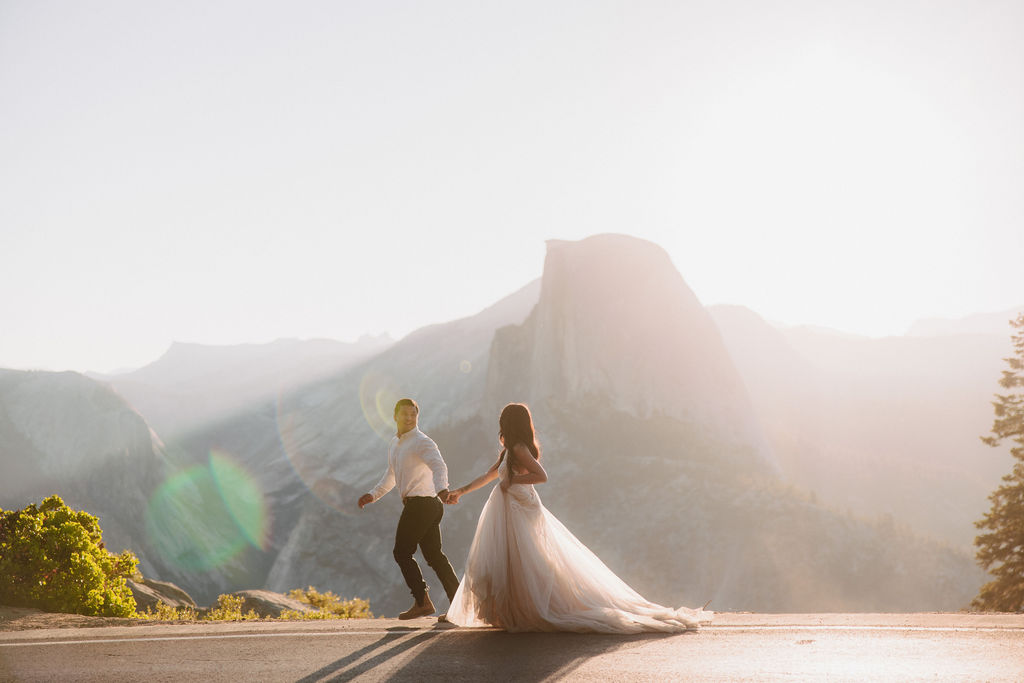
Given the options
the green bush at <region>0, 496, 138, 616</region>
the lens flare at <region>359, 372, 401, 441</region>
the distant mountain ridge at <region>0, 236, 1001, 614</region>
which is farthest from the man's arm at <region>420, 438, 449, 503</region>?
the lens flare at <region>359, 372, 401, 441</region>

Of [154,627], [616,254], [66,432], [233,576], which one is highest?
[616,254]

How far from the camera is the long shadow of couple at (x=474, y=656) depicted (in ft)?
17.3

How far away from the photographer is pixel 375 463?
101m

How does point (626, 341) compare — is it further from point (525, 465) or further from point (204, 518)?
point (525, 465)

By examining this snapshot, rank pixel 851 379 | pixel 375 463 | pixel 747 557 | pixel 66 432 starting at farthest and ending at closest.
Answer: pixel 851 379, pixel 375 463, pixel 66 432, pixel 747 557

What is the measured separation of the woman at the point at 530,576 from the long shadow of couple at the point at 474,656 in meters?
0.14

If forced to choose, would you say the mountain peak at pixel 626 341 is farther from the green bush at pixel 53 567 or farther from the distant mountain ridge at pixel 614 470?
the green bush at pixel 53 567

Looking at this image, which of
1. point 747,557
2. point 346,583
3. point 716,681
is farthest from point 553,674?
point 346,583

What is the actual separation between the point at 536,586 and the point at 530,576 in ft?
0.32

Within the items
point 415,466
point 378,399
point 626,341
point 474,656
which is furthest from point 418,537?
point 378,399

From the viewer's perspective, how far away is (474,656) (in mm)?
5785

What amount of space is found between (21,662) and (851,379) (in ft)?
500

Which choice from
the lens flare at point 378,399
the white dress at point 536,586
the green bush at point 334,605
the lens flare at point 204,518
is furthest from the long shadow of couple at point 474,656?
the lens flare at point 378,399

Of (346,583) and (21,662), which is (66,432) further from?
(21,662)
